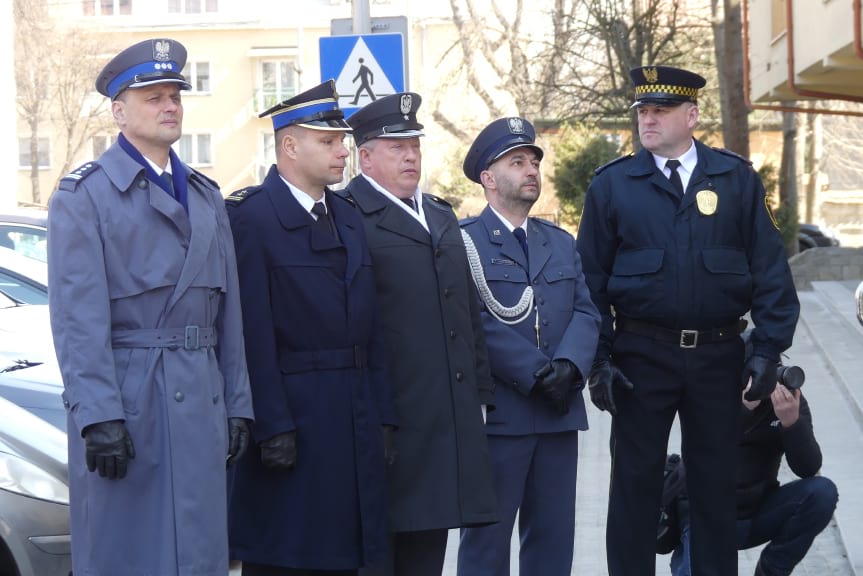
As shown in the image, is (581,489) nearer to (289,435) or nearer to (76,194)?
(289,435)

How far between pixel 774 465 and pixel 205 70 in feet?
168

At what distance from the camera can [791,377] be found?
17.1 feet

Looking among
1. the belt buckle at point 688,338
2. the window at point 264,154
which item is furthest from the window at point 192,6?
the belt buckle at point 688,338

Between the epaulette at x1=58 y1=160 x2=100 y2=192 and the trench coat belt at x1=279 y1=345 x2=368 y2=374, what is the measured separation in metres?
0.85

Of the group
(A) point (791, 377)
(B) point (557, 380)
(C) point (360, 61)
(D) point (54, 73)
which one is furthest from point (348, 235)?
(D) point (54, 73)

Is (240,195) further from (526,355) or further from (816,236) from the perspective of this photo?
(816,236)

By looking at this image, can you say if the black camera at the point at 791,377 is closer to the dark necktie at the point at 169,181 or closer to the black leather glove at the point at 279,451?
the black leather glove at the point at 279,451

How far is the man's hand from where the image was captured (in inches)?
206

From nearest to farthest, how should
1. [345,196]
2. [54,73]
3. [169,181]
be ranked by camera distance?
[169,181], [345,196], [54,73]

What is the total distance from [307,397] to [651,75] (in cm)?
212

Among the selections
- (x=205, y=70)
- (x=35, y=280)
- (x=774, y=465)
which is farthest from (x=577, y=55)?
(x=205, y=70)

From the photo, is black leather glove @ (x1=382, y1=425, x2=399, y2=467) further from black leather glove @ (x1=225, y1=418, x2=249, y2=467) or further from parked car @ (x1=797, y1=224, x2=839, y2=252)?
parked car @ (x1=797, y1=224, x2=839, y2=252)

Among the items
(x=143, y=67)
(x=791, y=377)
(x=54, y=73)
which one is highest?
(x=54, y=73)

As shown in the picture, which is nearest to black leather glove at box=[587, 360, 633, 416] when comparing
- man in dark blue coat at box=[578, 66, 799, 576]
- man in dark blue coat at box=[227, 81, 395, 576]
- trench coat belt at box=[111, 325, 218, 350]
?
man in dark blue coat at box=[578, 66, 799, 576]
